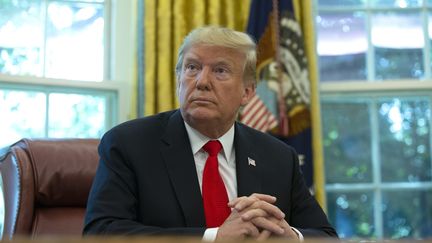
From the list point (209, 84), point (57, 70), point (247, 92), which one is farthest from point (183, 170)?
point (57, 70)

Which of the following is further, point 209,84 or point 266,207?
point 209,84

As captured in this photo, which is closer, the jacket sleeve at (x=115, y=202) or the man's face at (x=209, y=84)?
the jacket sleeve at (x=115, y=202)

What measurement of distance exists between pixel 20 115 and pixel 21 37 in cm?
41

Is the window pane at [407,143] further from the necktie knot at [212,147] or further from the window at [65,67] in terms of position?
the necktie knot at [212,147]

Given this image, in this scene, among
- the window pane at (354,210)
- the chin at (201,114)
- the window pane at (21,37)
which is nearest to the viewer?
the chin at (201,114)

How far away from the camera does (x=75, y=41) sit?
353 cm

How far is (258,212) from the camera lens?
6.15 feet

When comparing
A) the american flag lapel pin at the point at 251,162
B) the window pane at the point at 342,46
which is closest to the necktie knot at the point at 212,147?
the american flag lapel pin at the point at 251,162

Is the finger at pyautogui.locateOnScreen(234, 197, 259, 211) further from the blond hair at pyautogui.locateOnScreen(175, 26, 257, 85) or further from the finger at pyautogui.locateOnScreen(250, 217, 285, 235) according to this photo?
the blond hair at pyautogui.locateOnScreen(175, 26, 257, 85)

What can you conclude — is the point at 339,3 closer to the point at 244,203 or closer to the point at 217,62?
the point at 217,62

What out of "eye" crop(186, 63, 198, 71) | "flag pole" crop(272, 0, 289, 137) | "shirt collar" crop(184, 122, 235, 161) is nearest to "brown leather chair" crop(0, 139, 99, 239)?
"shirt collar" crop(184, 122, 235, 161)

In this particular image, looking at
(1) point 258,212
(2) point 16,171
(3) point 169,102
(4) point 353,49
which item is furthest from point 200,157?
(4) point 353,49

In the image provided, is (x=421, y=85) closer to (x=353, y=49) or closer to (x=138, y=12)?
(x=353, y=49)

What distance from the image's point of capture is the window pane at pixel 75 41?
137 inches
